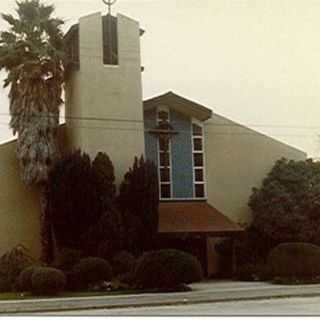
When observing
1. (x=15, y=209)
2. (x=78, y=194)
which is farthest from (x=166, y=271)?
(x=78, y=194)

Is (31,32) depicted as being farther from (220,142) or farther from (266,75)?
(266,75)

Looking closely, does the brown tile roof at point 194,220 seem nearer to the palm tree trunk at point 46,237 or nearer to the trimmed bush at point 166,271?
the trimmed bush at point 166,271

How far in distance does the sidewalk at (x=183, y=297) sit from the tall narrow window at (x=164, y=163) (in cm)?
133

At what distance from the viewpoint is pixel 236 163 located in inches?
255

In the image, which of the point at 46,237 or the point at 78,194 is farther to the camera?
the point at 78,194

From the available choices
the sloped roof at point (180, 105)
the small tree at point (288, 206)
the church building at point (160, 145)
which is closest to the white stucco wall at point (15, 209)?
the church building at point (160, 145)

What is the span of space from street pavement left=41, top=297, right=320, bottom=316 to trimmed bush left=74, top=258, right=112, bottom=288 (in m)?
0.97

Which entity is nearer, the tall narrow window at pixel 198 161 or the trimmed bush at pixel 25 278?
the trimmed bush at pixel 25 278

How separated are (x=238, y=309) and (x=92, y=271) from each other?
2.15 metres

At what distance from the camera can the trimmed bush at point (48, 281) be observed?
6.06 m

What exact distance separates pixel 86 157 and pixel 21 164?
90cm

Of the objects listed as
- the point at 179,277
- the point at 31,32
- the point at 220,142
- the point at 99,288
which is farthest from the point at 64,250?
the point at 31,32

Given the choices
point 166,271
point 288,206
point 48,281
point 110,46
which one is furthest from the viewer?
point 110,46

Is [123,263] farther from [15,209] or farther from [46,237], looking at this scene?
[15,209]
